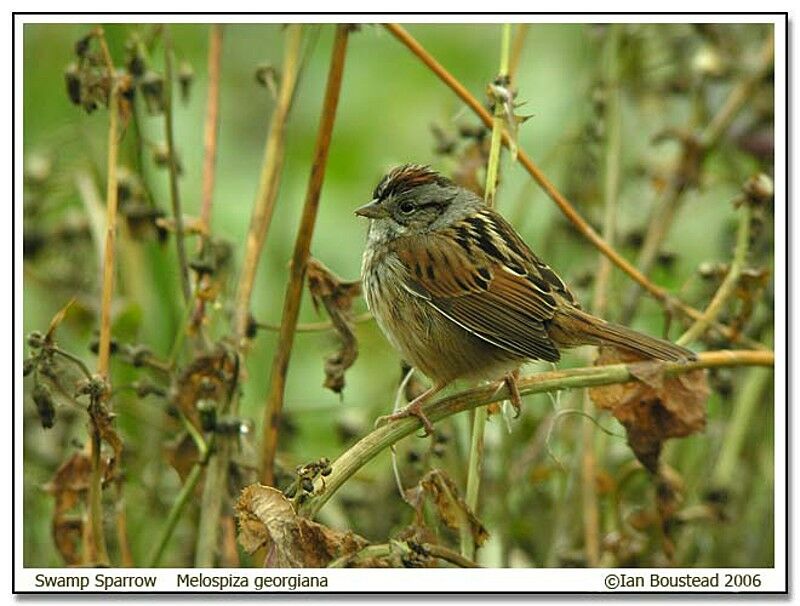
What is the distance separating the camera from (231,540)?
2.80 metres

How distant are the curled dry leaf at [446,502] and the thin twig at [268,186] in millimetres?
585

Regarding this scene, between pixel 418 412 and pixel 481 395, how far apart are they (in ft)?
0.46

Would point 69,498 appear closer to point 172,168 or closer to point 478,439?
point 172,168

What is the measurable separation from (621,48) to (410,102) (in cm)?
79

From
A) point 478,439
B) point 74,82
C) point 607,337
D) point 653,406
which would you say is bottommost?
point 478,439

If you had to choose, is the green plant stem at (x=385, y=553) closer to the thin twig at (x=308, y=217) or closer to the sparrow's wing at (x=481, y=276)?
the thin twig at (x=308, y=217)

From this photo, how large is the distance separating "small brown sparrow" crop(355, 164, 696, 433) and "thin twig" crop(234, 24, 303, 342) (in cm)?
23

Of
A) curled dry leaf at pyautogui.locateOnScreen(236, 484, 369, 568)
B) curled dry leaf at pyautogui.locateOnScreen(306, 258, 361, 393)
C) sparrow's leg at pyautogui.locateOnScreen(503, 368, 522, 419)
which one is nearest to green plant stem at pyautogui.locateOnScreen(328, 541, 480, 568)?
curled dry leaf at pyautogui.locateOnScreen(236, 484, 369, 568)

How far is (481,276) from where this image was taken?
2.77 metres

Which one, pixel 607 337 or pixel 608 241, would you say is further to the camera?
pixel 608 241

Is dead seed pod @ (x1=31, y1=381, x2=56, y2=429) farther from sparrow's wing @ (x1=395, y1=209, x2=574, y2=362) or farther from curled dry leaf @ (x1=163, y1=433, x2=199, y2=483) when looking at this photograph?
sparrow's wing @ (x1=395, y1=209, x2=574, y2=362)

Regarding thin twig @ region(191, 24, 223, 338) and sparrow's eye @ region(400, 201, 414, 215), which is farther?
thin twig @ region(191, 24, 223, 338)

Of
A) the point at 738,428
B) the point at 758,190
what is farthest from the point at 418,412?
the point at 738,428

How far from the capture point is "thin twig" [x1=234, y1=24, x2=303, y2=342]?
2.76m
